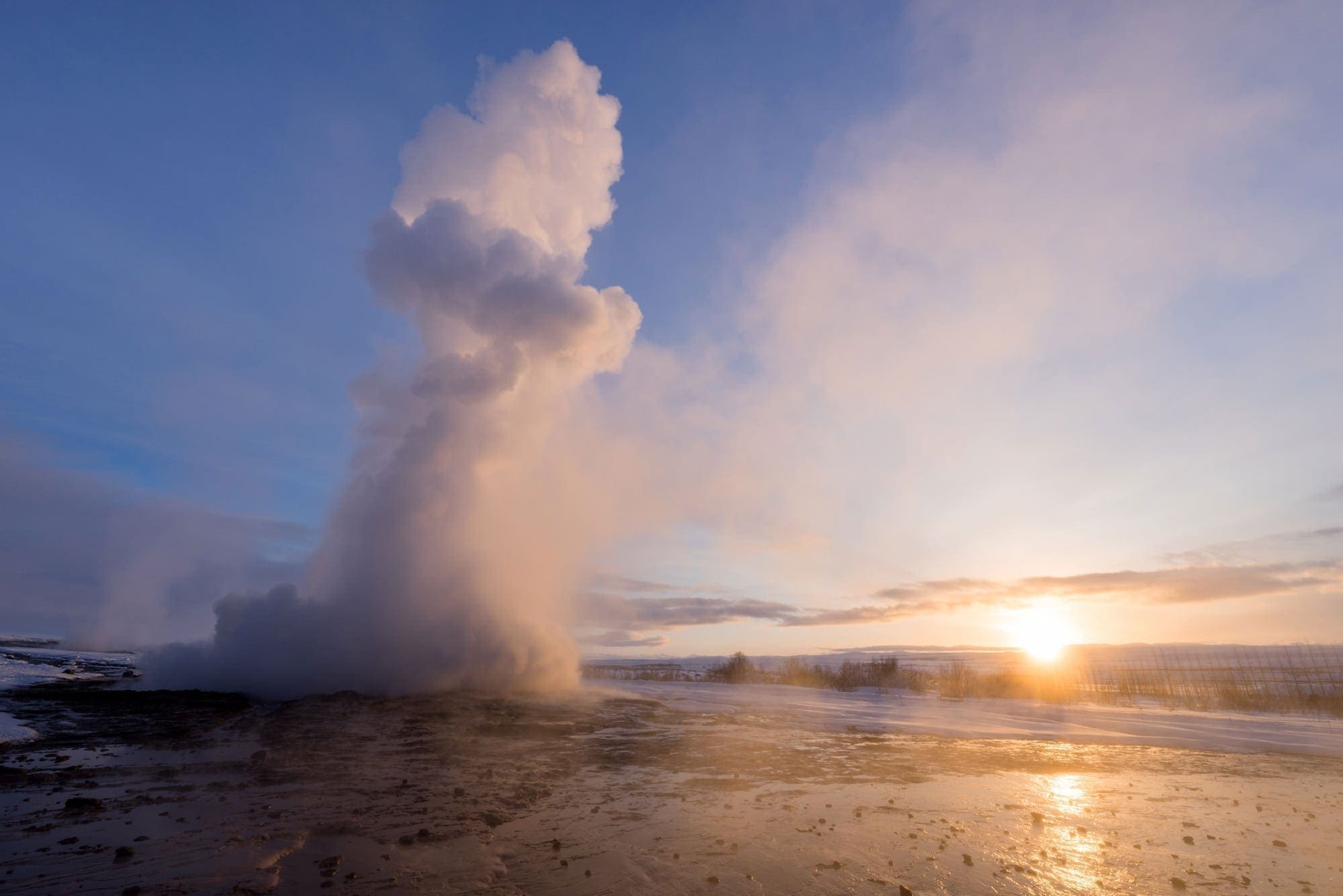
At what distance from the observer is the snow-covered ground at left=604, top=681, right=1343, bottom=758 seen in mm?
27672

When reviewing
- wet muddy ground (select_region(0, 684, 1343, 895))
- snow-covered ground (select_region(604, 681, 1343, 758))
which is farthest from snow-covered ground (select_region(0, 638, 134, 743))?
snow-covered ground (select_region(604, 681, 1343, 758))

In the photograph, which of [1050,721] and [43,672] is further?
[43,672]

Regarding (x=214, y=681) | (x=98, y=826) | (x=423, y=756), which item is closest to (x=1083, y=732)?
(x=423, y=756)

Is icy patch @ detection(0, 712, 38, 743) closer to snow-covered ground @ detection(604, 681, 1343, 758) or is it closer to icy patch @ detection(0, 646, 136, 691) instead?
icy patch @ detection(0, 646, 136, 691)

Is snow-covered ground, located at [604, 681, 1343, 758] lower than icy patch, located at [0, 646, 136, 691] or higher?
lower

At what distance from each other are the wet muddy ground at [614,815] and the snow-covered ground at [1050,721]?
6.13m

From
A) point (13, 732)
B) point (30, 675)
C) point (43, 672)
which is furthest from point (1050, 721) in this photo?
point (43, 672)

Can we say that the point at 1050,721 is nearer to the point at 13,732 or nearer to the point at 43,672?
the point at 13,732

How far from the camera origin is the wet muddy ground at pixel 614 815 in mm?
8297

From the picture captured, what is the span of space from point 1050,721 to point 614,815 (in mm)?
36592

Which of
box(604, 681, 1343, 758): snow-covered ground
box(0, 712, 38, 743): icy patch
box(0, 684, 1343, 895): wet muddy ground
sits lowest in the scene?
box(604, 681, 1343, 758): snow-covered ground

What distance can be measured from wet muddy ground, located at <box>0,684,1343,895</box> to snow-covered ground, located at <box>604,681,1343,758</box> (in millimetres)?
6126

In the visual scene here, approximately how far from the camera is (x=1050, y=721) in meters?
37.0

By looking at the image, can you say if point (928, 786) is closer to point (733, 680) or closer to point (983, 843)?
point (983, 843)
